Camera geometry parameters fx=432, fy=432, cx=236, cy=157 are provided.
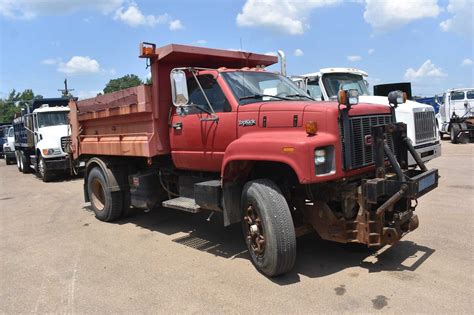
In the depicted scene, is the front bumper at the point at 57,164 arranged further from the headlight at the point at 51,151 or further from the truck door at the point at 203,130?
the truck door at the point at 203,130

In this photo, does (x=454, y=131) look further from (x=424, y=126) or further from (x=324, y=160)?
(x=324, y=160)

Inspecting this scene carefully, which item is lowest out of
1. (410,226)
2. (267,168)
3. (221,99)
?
(410,226)

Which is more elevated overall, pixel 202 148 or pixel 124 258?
pixel 202 148

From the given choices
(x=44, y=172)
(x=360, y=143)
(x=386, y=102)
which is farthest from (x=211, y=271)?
(x=44, y=172)

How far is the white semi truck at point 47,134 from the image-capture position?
48.3 ft

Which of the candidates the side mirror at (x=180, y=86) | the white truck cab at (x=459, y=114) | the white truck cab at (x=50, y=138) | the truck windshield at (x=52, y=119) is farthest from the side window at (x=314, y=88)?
the white truck cab at (x=459, y=114)

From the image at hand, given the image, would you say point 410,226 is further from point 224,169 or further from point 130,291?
point 130,291

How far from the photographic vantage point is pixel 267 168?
521cm

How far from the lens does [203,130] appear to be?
233 inches

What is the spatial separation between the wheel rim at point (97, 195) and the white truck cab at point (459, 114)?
57.9 ft

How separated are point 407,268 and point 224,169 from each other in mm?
2377

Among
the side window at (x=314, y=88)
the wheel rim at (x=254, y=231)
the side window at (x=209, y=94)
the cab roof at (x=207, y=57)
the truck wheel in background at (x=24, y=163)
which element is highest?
the cab roof at (x=207, y=57)

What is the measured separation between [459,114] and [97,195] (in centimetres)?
1935

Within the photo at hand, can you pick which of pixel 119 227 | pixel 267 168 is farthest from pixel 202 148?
pixel 119 227
